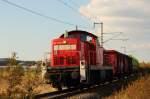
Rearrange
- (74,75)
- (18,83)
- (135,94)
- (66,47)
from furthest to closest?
(66,47), (74,75), (135,94), (18,83)

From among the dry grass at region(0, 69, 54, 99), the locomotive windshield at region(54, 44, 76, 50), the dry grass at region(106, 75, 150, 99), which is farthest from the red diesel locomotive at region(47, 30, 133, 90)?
the dry grass at region(0, 69, 54, 99)

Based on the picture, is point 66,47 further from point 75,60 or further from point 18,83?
point 18,83

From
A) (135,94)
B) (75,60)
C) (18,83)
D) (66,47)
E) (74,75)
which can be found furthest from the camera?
(66,47)

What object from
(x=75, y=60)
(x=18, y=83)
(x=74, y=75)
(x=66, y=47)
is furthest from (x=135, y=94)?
(x=18, y=83)

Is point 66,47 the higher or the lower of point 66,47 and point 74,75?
the higher

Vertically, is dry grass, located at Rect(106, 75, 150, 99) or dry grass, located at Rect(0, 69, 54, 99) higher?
dry grass, located at Rect(0, 69, 54, 99)

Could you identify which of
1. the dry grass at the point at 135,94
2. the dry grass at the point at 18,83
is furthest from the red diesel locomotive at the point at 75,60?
the dry grass at the point at 18,83

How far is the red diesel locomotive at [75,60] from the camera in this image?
2427 centimetres

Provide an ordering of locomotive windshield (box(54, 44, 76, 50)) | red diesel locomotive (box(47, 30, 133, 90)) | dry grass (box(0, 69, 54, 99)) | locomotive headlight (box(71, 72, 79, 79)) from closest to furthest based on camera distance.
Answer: dry grass (box(0, 69, 54, 99))
locomotive headlight (box(71, 72, 79, 79))
red diesel locomotive (box(47, 30, 133, 90))
locomotive windshield (box(54, 44, 76, 50))

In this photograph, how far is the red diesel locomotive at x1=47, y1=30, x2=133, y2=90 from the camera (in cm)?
2427

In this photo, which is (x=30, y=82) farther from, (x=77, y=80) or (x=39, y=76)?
(x=77, y=80)

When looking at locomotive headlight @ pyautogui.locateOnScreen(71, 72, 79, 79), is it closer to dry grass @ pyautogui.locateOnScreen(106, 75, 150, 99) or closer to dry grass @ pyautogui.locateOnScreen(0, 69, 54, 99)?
dry grass @ pyautogui.locateOnScreen(106, 75, 150, 99)

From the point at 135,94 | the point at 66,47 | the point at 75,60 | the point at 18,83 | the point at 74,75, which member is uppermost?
the point at 66,47

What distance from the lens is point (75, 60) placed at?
83.9 ft
